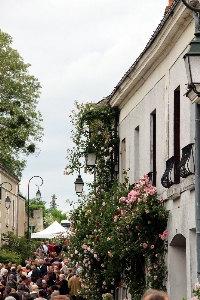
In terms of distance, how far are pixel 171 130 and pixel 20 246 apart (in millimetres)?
37242

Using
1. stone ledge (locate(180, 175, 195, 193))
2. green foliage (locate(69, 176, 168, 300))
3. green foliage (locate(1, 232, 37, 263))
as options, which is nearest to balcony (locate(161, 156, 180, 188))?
stone ledge (locate(180, 175, 195, 193))

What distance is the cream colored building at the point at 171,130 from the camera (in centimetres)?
1534

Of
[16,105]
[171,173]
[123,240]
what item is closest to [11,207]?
[16,105]

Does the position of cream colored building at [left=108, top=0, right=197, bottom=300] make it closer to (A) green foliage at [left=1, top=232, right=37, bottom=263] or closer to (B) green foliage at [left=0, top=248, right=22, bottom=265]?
(B) green foliage at [left=0, top=248, right=22, bottom=265]

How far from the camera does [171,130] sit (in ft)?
56.5

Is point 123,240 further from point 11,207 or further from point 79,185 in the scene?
point 11,207

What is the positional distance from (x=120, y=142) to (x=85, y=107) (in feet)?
5.94

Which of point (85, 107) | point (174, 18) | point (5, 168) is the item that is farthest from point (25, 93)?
point (174, 18)

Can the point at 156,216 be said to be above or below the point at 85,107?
below

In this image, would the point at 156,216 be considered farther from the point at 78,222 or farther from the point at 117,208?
the point at 78,222

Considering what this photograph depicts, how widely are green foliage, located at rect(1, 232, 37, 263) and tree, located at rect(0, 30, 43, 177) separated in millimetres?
5007

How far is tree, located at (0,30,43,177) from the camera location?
57062mm

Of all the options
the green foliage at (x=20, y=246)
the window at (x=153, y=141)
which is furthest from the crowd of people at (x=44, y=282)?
the green foliage at (x=20, y=246)

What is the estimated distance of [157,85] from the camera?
62.1 ft
